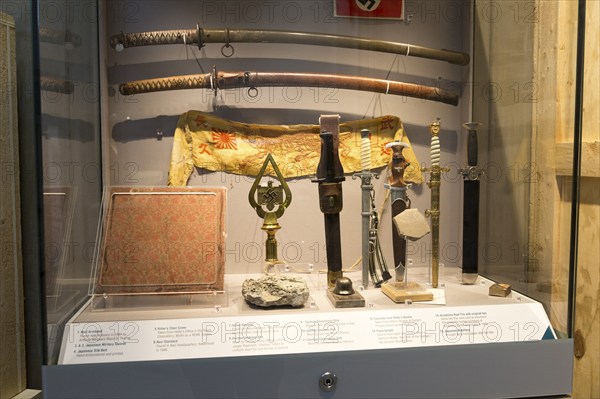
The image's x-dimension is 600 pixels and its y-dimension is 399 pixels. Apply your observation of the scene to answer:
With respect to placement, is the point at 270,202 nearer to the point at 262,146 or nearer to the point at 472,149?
the point at 262,146

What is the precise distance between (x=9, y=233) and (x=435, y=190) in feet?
4.89

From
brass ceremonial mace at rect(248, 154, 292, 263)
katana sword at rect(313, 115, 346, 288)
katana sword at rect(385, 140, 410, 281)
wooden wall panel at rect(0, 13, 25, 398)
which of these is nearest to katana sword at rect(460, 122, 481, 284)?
katana sword at rect(385, 140, 410, 281)

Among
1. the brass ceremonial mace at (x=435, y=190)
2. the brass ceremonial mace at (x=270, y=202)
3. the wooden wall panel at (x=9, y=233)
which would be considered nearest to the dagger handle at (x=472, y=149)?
the brass ceremonial mace at (x=435, y=190)

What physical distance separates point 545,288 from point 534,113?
22.7 inches

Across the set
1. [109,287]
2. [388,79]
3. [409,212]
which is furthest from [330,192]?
[109,287]

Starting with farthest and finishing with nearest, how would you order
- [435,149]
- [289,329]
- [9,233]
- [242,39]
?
[9,233] < [435,149] < [242,39] < [289,329]

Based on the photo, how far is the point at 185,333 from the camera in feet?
5.09

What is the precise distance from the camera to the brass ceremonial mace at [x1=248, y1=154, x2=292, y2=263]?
186 cm

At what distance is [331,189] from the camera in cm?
185

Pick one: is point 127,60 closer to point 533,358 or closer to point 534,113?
point 534,113

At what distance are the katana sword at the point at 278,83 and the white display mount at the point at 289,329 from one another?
654 millimetres

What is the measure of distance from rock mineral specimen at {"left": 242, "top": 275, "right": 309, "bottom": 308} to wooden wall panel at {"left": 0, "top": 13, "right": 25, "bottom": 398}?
0.94m

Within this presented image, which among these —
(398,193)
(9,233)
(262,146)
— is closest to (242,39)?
(262,146)

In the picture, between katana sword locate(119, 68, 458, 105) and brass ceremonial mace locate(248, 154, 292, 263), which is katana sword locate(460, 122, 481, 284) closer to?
katana sword locate(119, 68, 458, 105)
